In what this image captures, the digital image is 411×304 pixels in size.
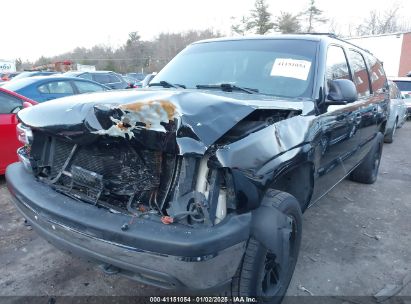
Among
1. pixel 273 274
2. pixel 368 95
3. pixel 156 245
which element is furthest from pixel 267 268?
pixel 368 95

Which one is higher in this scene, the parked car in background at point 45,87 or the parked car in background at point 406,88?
the parked car in background at point 45,87

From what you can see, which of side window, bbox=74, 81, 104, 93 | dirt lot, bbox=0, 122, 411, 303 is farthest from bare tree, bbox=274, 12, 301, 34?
dirt lot, bbox=0, 122, 411, 303

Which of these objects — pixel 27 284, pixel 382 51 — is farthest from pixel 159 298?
pixel 382 51

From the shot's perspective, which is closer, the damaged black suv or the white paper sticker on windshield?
the damaged black suv

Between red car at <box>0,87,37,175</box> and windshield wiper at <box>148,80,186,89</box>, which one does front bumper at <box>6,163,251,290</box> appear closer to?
windshield wiper at <box>148,80,186,89</box>

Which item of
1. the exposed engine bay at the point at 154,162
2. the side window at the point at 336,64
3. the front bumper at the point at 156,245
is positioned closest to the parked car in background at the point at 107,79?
the side window at the point at 336,64

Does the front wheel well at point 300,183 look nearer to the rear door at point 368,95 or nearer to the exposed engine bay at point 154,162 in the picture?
the exposed engine bay at point 154,162

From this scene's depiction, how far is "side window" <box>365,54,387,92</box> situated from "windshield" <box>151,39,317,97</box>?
1.99 metres

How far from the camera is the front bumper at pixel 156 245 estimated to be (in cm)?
179

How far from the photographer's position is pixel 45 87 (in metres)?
7.69

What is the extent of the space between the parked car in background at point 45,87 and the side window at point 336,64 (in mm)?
4709

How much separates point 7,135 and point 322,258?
4.01 meters

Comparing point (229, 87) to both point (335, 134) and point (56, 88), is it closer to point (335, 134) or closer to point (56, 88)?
point (335, 134)

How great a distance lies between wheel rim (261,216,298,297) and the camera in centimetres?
234
